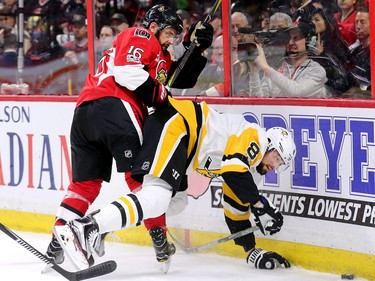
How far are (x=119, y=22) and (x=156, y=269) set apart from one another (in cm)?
150

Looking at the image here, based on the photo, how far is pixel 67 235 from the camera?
14.1 feet

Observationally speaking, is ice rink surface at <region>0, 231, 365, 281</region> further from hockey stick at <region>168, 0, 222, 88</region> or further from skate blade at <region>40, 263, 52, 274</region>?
hockey stick at <region>168, 0, 222, 88</region>

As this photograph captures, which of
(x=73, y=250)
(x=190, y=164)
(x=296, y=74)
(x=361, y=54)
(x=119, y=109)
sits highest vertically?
(x=361, y=54)

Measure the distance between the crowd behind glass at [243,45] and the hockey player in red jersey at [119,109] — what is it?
40cm

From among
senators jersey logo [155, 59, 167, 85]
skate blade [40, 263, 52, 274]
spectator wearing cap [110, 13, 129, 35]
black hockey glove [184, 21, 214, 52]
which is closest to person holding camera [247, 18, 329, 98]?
black hockey glove [184, 21, 214, 52]

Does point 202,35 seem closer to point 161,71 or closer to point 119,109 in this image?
point 161,71

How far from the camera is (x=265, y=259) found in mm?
4637

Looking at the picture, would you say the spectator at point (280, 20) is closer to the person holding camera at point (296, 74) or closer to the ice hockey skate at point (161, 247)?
the person holding camera at point (296, 74)

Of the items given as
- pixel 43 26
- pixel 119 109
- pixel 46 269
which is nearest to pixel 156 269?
pixel 46 269

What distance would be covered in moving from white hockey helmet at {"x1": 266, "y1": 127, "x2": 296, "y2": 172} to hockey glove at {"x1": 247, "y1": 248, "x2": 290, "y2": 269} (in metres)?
0.43

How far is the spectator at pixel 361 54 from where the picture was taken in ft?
14.6

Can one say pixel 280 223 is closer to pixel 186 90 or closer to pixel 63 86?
pixel 186 90

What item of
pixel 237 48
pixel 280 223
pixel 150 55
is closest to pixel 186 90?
pixel 237 48

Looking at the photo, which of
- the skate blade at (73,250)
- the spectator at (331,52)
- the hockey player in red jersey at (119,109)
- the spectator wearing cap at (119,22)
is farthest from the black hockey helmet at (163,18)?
the skate blade at (73,250)
